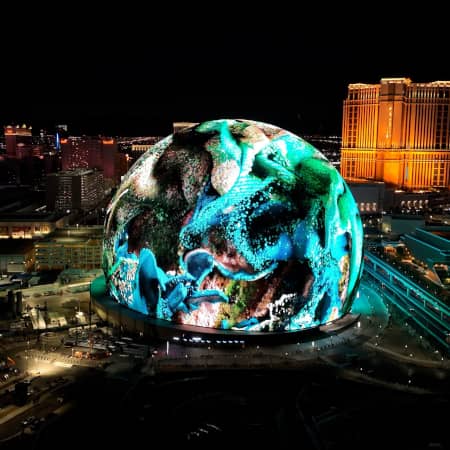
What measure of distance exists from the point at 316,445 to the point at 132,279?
452 inches

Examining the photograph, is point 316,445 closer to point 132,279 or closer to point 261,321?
point 261,321

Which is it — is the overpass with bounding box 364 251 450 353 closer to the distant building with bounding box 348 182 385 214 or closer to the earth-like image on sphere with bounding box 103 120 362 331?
the earth-like image on sphere with bounding box 103 120 362 331

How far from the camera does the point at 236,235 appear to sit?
78.7 ft

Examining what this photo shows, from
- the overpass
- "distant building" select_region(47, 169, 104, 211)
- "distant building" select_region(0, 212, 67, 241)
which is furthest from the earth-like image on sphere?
"distant building" select_region(47, 169, 104, 211)

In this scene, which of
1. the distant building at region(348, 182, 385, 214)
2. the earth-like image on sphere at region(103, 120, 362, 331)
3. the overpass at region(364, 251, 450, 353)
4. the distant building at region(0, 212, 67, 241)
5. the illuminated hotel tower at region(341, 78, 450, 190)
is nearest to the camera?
the earth-like image on sphere at region(103, 120, 362, 331)

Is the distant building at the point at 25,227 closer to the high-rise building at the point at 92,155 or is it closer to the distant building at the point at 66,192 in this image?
the distant building at the point at 66,192

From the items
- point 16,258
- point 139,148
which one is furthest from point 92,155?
point 16,258

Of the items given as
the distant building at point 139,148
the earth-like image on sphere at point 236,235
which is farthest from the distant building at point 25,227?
the distant building at point 139,148

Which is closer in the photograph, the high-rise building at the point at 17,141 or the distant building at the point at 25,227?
the distant building at the point at 25,227

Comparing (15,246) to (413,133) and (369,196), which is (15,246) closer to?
(369,196)

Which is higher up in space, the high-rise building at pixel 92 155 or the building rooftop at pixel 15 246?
the high-rise building at pixel 92 155

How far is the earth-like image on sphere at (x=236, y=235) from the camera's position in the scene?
24125 mm

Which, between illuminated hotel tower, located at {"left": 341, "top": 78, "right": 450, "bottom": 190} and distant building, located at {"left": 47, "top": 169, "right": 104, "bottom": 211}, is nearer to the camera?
distant building, located at {"left": 47, "top": 169, "right": 104, "bottom": 211}

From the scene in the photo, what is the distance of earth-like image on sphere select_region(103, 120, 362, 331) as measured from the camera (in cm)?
2412
